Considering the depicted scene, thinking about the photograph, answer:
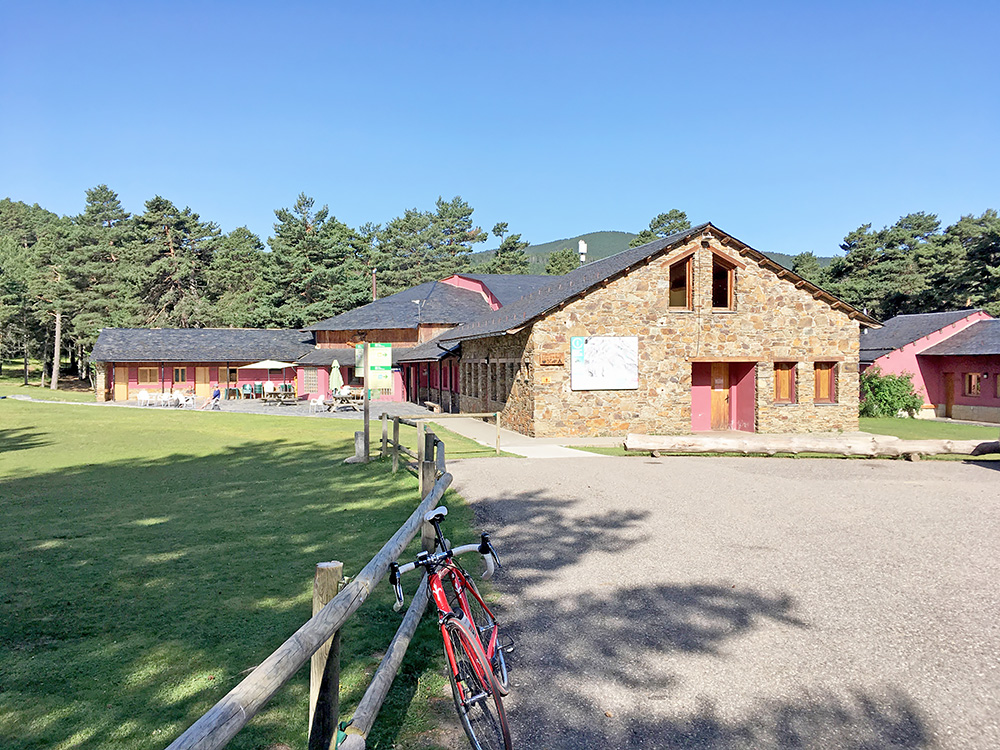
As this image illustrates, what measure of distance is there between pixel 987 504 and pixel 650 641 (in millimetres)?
8667

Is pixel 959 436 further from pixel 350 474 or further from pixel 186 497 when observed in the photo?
pixel 186 497

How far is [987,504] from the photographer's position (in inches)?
422

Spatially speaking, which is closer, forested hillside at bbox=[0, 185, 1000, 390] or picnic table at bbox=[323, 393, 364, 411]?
picnic table at bbox=[323, 393, 364, 411]

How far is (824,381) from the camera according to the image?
77.4ft

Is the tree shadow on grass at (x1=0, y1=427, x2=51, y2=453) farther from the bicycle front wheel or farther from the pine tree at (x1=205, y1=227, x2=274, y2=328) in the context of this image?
the pine tree at (x1=205, y1=227, x2=274, y2=328)

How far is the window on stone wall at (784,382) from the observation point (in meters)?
23.1

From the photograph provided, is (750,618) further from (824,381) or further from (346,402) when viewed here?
(346,402)

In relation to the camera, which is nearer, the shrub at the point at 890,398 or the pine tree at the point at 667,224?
the shrub at the point at 890,398

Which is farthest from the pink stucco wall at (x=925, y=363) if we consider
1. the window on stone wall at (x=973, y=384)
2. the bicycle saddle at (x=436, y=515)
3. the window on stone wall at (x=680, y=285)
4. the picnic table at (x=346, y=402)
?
the bicycle saddle at (x=436, y=515)

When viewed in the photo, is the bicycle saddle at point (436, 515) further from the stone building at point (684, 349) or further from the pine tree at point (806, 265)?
the pine tree at point (806, 265)

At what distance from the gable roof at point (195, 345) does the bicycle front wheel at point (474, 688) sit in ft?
→ 149

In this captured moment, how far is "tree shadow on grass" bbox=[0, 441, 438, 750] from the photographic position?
422cm

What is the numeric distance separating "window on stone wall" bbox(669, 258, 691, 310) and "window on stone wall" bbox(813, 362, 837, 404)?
216 inches

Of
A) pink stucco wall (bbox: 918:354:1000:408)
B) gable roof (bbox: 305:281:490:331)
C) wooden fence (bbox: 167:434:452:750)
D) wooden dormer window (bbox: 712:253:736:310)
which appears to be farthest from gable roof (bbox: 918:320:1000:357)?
wooden fence (bbox: 167:434:452:750)
